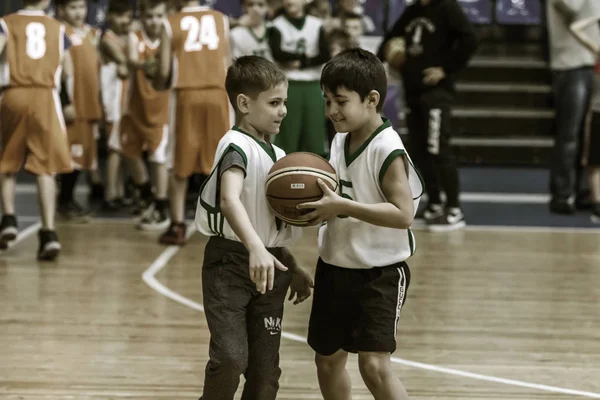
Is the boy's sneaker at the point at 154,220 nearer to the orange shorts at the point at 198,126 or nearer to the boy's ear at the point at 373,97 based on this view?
the orange shorts at the point at 198,126

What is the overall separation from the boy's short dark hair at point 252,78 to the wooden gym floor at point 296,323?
120cm

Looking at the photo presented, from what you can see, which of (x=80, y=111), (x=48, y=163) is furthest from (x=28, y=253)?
(x=80, y=111)

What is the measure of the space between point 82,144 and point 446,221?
2.74 meters

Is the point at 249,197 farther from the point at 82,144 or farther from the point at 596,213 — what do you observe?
Result: the point at 596,213

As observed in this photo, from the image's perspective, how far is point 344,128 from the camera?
9.32ft

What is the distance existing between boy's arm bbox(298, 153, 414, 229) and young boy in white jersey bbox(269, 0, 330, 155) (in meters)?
3.81

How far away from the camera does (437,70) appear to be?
692cm

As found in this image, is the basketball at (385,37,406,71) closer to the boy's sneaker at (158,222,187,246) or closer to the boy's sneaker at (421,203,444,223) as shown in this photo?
the boy's sneaker at (421,203,444,223)

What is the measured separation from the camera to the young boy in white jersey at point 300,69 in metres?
6.60

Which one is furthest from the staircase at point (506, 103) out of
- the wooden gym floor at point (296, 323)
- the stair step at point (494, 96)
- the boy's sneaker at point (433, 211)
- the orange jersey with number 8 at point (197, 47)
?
the orange jersey with number 8 at point (197, 47)

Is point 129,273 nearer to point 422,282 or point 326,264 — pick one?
point 422,282

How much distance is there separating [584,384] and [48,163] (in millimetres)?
3356

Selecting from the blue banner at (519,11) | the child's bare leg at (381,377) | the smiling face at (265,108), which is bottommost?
the blue banner at (519,11)

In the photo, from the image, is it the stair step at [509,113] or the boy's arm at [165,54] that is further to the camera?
the stair step at [509,113]
